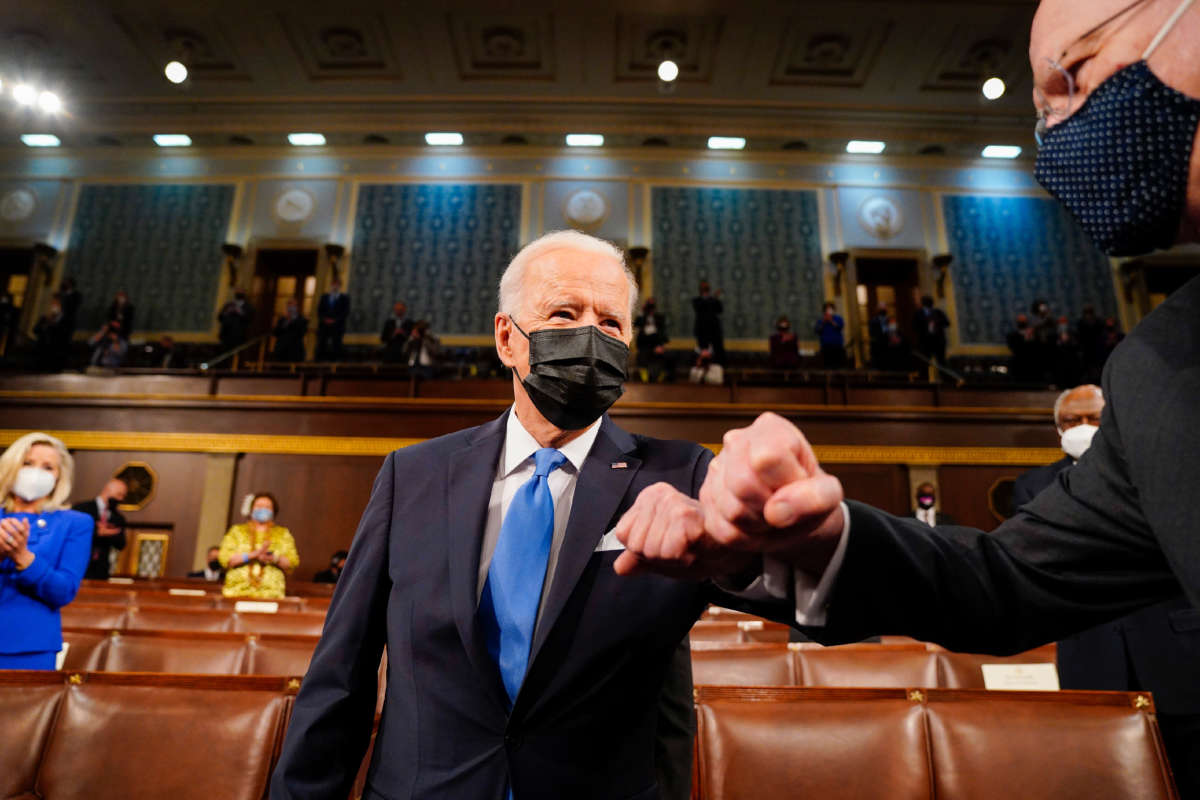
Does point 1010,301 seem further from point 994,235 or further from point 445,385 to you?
point 445,385

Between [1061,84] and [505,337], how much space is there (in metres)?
1.06

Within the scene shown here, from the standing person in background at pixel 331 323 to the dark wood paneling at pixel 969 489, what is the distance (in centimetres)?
806

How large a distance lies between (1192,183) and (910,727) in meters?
1.15

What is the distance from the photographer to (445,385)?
841cm

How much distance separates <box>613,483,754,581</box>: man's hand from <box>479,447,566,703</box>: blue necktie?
0.52 meters

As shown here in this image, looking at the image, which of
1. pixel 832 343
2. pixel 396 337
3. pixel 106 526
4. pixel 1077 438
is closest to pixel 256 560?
pixel 106 526

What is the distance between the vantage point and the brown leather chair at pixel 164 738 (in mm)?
1408

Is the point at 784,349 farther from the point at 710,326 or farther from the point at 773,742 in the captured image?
the point at 773,742

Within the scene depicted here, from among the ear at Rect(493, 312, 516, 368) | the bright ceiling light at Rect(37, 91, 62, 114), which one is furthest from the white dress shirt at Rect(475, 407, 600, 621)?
the bright ceiling light at Rect(37, 91, 62, 114)

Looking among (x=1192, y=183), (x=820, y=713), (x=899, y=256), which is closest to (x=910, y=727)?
(x=820, y=713)

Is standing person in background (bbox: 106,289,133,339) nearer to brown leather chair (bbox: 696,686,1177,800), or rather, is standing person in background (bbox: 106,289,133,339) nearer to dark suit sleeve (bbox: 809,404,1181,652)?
brown leather chair (bbox: 696,686,1177,800)

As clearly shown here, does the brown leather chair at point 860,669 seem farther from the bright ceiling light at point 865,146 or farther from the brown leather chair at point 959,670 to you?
the bright ceiling light at point 865,146

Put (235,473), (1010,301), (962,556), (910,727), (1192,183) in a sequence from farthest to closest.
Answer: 1. (1010,301)
2. (235,473)
3. (910,727)
4. (962,556)
5. (1192,183)

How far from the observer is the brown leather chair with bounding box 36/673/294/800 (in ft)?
4.62
